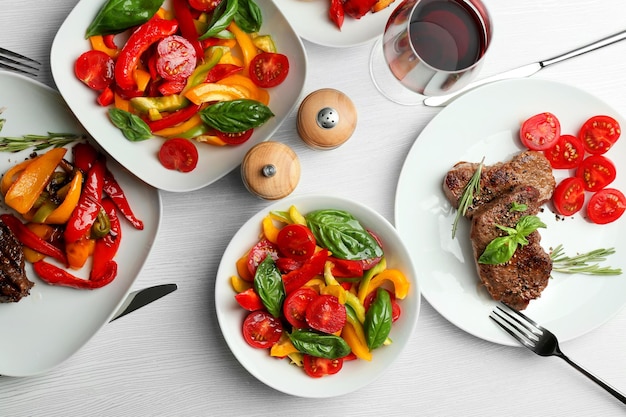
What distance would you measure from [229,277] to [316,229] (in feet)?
1.02

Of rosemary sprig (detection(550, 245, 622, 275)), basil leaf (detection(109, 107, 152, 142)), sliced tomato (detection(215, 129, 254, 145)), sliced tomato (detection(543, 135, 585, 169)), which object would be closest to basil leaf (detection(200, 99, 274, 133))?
sliced tomato (detection(215, 129, 254, 145))

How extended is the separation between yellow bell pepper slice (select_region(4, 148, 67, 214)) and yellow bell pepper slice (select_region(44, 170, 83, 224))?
71 millimetres

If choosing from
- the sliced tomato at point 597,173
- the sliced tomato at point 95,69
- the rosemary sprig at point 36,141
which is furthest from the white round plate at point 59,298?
the sliced tomato at point 597,173

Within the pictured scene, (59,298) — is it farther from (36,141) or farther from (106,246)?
(36,141)

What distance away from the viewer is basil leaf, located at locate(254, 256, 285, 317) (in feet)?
5.97

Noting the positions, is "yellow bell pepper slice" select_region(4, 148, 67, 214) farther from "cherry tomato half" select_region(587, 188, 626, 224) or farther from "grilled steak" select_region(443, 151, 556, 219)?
"cherry tomato half" select_region(587, 188, 626, 224)

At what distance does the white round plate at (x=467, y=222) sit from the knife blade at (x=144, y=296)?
0.79 m

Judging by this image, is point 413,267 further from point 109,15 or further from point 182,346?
→ point 109,15

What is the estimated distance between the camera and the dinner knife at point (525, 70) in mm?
2029

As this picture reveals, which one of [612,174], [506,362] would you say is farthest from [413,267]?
[612,174]

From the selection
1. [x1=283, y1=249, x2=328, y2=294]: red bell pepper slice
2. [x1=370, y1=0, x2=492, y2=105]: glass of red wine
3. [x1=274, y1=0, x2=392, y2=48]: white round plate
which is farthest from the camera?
[x1=274, y1=0, x2=392, y2=48]: white round plate

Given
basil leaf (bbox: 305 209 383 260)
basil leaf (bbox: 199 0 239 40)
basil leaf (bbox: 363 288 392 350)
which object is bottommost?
basil leaf (bbox: 363 288 392 350)

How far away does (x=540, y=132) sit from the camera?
2.01 metres

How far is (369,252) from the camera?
6.02ft
